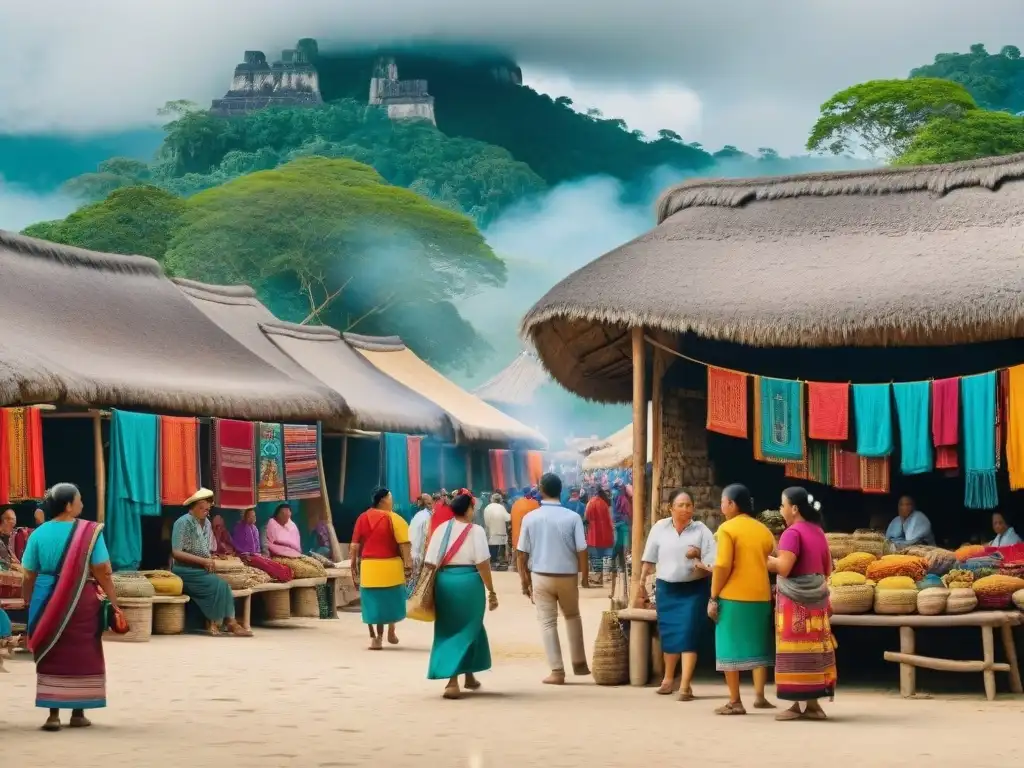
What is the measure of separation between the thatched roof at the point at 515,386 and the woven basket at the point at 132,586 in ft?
102

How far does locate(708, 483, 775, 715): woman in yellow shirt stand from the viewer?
9.96 meters

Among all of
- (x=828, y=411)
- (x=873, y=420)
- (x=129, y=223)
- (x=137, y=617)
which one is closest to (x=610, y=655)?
(x=828, y=411)

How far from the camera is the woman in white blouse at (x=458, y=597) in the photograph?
10.8 m

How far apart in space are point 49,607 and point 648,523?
23.6 ft

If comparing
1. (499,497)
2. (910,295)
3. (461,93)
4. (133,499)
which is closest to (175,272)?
(499,497)

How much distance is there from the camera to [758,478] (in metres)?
15.4

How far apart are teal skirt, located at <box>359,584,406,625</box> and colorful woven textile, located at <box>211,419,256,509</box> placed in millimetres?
3409

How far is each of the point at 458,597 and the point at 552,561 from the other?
1029 millimetres

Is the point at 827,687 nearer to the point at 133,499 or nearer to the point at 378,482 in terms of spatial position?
the point at 133,499

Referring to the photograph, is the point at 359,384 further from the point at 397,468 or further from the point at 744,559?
the point at 744,559

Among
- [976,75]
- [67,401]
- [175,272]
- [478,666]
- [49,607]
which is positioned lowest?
[478,666]

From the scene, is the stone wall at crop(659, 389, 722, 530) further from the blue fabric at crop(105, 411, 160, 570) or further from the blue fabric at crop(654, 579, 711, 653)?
the blue fabric at crop(105, 411, 160, 570)

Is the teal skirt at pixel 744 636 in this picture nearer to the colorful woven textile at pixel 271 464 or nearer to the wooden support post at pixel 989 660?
the wooden support post at pixel 989 660

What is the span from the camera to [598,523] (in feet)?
70.6
